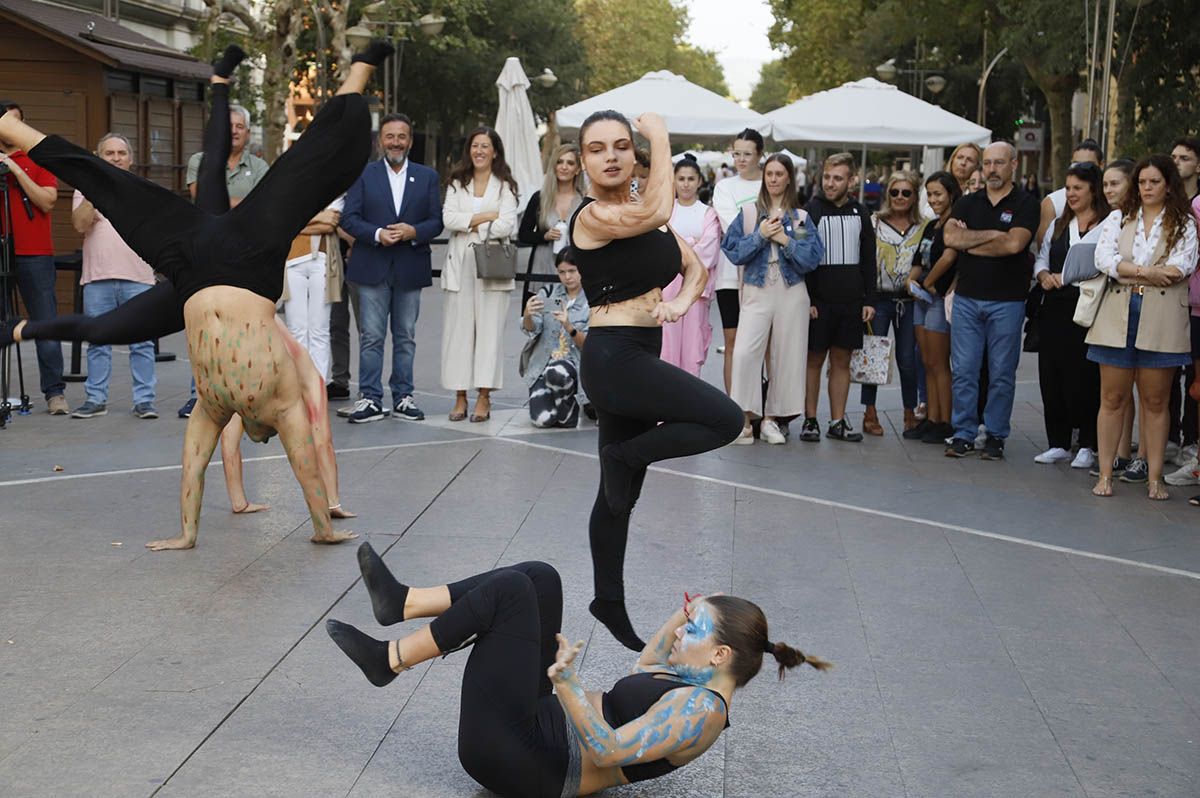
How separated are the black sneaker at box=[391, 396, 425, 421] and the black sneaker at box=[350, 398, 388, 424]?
121 millimetres

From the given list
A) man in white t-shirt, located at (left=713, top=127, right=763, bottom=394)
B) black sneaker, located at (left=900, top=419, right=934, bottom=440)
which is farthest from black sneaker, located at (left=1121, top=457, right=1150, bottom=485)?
man in white t-shirt, located at (left=713, top=127, right=763, bottom=394)

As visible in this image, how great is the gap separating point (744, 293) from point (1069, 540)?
3.48 meters

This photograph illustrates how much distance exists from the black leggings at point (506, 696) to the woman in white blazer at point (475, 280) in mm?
7285

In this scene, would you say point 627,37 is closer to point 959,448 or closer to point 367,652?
point 959,448

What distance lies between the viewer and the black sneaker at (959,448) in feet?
36.1

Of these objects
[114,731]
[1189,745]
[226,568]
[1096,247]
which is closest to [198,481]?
[226,568]

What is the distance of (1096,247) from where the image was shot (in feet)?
32.0

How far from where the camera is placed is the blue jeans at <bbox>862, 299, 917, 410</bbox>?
11.8m

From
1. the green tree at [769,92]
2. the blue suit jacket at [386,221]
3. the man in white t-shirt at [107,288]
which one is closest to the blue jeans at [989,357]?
the blue suit jacket at [386,221]

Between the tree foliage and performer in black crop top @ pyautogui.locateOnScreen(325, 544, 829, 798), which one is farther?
the tree foliage

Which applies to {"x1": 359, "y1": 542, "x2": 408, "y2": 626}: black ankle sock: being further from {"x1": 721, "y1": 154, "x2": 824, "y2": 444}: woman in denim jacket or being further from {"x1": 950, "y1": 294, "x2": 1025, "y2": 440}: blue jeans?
{"x1": 950, "y1": 294, "x2": 1025, "y2": 440}: blue jeans

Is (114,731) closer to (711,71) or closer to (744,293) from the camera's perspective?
(744,293)

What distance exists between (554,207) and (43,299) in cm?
389

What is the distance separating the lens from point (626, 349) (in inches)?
231
